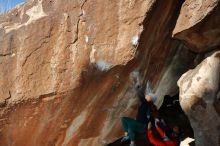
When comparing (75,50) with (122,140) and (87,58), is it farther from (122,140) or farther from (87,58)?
(122,140)

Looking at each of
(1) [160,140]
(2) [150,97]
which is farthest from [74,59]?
(1) [160,140]

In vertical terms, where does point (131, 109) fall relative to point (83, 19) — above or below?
below

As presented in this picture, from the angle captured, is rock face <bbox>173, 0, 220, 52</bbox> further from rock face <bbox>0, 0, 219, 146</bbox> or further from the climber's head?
the climber's head

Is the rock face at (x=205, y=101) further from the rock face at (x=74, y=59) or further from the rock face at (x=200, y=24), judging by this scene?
the rock face at (x=74, y=59)

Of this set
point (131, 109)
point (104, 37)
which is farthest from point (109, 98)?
point (104, 37)

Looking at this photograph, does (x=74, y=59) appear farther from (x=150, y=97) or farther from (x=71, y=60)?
(x=150, y=97)

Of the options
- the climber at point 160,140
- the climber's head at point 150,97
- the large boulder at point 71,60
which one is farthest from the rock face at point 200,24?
the climber at point 160,140

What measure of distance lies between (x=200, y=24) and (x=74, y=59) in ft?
4.68

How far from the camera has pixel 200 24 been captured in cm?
546

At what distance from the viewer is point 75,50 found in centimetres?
561

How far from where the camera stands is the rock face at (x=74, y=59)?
5.55 m

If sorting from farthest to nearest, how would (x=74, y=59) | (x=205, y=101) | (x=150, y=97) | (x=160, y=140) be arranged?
(x=150, y=97), (x=160, y=140), (x=74, y=59), (x=205, y=101)

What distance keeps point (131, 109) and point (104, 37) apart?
0.98m

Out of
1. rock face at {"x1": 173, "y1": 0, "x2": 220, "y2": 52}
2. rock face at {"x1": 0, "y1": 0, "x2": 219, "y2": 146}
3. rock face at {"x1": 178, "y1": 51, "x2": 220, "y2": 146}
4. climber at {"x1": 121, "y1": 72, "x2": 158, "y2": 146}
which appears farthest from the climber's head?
rock face at {"x1": 173, "y1": 0, "x2": 220, "y2": 52}
